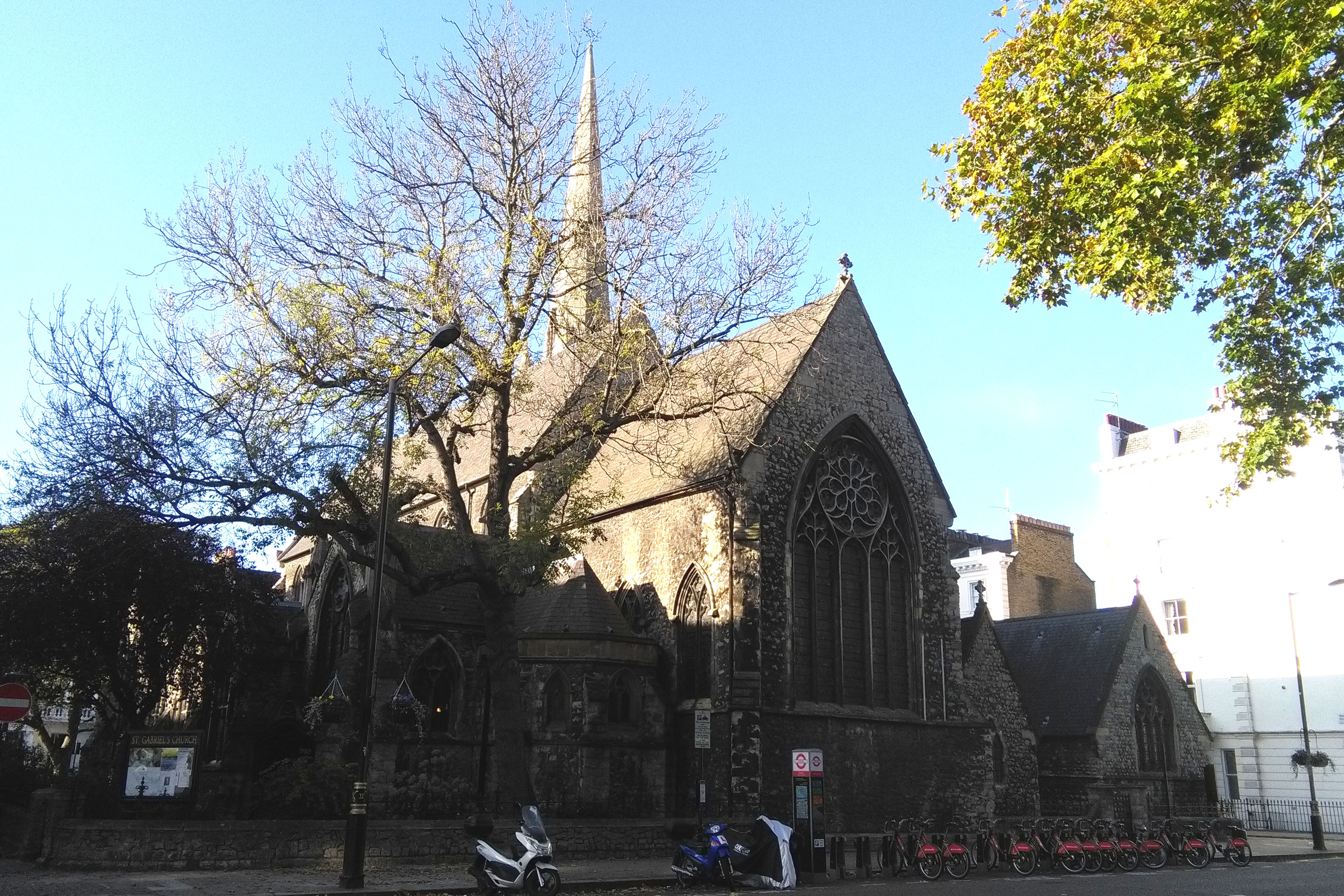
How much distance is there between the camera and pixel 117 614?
24.0 metres

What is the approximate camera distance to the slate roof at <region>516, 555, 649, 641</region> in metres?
23.5

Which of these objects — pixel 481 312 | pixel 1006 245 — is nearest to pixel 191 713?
pixel 481 312

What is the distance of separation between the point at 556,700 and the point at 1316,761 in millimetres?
26396

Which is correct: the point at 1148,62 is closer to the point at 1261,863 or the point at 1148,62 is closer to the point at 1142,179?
the point at 1142,179

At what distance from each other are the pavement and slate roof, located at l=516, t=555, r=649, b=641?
607cm

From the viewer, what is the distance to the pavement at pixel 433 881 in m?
13.5

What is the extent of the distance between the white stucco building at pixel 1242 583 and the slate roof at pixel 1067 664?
13.9 feet

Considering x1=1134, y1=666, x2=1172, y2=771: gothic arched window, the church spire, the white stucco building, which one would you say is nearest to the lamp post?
the church spire

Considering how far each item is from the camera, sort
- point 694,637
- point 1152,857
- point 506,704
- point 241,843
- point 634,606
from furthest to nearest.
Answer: point 634,606 < point 694,637 < point 1152,857 < point 506,704 < point 241,843

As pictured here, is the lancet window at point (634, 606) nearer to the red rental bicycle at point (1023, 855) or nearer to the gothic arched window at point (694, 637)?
the gothic arched window at point (694, 637)

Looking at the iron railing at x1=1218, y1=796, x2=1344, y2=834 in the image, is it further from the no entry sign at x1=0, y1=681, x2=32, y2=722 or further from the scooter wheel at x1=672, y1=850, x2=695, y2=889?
the no entry sign at x1=0, y1=681, x2=32, y2=722

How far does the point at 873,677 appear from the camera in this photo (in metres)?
Answer: 25.3

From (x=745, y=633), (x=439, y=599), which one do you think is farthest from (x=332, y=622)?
(x=745, y=633)

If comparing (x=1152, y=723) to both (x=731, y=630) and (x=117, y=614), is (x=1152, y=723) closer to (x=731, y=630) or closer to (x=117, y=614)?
(x=731, y=630)
